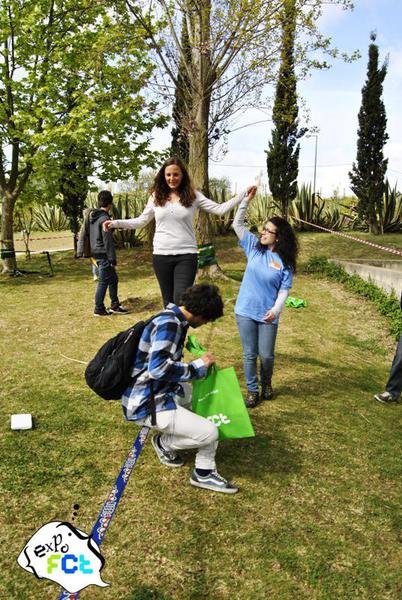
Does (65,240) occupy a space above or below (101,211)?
below

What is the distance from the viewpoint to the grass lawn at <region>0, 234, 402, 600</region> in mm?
2510

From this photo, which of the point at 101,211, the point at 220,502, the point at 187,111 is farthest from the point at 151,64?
the point at 220,502

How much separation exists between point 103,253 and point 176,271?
3.46m

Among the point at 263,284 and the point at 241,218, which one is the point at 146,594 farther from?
the point at 241,218

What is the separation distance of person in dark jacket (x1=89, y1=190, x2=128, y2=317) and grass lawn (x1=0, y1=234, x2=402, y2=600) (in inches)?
67.0

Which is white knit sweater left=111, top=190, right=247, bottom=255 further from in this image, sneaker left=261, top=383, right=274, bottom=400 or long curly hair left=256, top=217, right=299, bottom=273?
sneaker left=261, top=383, right=274, bottom=400

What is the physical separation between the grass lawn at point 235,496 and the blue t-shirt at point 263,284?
0.95m

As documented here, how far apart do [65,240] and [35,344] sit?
479 inches

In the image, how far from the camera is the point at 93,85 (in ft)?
36.6

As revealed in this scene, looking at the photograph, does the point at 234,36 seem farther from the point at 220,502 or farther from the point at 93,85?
the point at 220,502

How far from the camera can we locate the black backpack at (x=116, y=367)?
9.29 ft

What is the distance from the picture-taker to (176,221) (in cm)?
423

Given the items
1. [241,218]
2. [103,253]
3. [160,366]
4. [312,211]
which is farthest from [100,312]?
[312,211]

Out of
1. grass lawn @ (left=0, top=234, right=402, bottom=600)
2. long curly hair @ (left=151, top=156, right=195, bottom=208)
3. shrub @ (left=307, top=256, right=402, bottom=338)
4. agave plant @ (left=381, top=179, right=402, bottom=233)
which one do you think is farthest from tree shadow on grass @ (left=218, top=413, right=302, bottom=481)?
agave plant @ (left=381, top=179, right=402, bottom=233)
